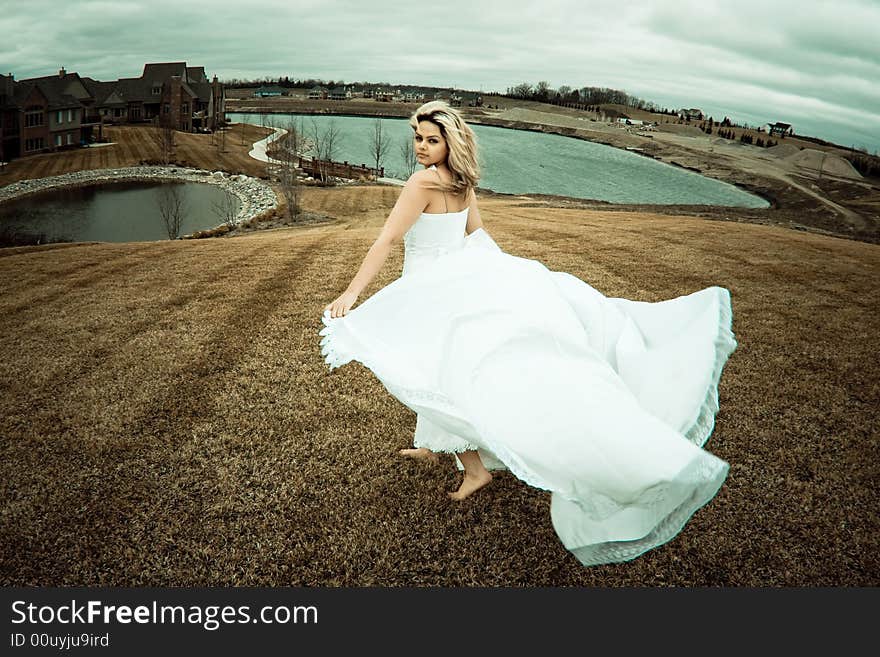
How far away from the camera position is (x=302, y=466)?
532cm

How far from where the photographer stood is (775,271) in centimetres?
1317

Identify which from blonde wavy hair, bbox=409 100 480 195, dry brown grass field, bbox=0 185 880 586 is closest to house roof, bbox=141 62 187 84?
dry brown grass field, bbox=0 185 880 586

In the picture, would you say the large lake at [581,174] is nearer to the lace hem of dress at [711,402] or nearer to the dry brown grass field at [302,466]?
the dry brown grass field at [302,466]

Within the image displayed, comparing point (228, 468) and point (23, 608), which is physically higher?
point (228, 468)

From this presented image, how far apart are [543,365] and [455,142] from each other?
2164 mm

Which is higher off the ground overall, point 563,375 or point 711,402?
point 563,375

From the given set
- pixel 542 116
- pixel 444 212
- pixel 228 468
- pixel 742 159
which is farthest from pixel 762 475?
pixel 542 116

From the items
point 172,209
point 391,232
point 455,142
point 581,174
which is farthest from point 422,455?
point 581,174

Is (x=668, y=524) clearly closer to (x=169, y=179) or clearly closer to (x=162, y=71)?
(x=169, y=179)

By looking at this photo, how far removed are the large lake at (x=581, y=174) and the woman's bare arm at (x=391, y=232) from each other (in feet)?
201

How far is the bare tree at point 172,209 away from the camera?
38925 millimetres

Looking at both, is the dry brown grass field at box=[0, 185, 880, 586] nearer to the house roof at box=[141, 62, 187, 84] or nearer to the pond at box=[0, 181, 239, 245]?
the pond at box=[0, 181, 239, 245]

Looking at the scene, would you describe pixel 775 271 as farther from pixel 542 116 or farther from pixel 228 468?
pixel 542 116

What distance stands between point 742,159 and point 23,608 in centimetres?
13125
